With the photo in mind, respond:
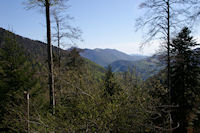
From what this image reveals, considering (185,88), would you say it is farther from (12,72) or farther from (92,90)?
(12,72)

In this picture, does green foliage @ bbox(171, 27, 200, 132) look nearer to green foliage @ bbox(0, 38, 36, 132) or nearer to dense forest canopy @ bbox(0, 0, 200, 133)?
dense forest canopy @ bbox(0, 0, 200, 133)

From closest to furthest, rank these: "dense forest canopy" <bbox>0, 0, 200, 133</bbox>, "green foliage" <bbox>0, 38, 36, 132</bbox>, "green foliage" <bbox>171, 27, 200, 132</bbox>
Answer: "dense forest canopy" <bbox>0, 0, 200, 133</bbox>, "green foliage" <bbox>0, 38, 36, 132</bbox>, "green foliage" <bbox>171, 27, 200, 132</bbox>

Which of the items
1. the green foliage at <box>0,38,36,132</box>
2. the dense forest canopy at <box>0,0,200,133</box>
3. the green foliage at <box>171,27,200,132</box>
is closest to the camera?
the dense forest canopy at <box>0,0,200,133</box>

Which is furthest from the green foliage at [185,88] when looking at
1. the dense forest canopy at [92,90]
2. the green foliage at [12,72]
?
the green foliage at [12,72]

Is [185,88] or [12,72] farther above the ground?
[12,72]

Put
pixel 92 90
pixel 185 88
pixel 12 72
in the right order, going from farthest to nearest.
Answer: pixel 185 88 < pixel 12 72 < pixel 92 90

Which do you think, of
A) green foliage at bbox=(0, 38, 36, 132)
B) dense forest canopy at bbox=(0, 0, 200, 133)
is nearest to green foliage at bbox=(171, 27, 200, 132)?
dense forest canopy at bbox=(0, 0, 200, 133)

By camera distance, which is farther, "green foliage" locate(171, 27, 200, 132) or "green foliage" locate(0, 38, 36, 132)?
"green foliage" locate(171, 27, 200, 132)

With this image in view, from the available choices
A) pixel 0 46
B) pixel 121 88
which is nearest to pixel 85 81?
pixel 121 88

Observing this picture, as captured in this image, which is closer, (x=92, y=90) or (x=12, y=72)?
(x=92, y=90)

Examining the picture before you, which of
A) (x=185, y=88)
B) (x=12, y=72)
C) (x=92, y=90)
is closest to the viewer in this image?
(x=92, y=90)

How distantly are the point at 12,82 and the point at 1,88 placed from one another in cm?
66

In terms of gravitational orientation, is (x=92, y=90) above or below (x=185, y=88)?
above

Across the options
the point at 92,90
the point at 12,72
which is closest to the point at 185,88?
the point at 92,90
